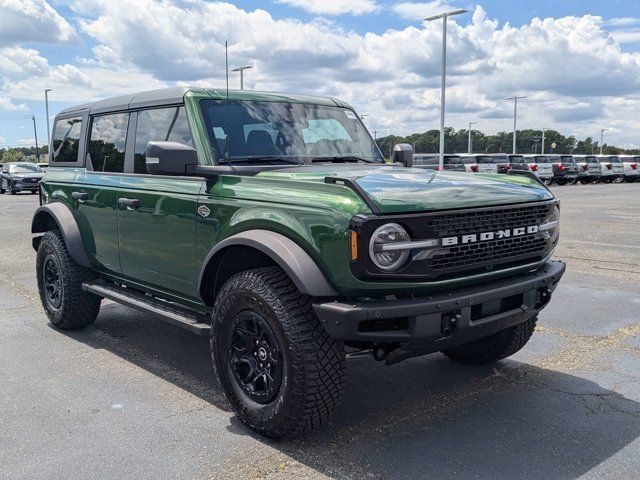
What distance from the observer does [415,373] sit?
4.50m

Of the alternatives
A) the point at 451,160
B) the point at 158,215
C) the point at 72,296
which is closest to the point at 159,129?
the point at 158,215

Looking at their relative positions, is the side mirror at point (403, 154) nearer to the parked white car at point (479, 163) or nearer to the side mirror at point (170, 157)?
the side mirror at point (170, 157)

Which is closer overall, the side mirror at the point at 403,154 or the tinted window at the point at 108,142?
the tinted window at the point at 108,142

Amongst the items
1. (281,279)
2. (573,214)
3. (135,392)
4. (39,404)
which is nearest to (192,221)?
(281,279)

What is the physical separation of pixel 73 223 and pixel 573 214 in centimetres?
1365

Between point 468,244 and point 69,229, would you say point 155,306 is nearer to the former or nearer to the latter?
point 69,229

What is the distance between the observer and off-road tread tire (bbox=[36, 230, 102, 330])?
17.6 ft

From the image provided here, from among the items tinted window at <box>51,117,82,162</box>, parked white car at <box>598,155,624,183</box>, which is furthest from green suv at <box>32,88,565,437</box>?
parked white car at <box>598,155,624,183</box>

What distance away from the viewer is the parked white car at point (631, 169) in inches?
1460

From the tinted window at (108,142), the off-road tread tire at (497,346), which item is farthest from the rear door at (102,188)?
the off-road tread tire at (497,346)

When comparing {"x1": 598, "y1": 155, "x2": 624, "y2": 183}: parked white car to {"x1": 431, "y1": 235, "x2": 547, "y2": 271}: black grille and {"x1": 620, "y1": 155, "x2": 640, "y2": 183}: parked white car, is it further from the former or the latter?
{"x1": 431, "y1": 235, "x2": 547, "y2": 271}: black grille

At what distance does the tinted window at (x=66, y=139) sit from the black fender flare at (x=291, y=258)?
2918 mm

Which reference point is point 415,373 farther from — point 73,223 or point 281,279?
point 73,223

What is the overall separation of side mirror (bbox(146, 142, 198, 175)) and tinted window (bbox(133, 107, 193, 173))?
0.39m
